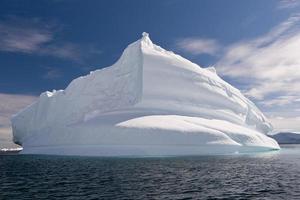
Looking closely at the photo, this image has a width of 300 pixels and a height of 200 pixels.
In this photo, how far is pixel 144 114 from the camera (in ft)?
215

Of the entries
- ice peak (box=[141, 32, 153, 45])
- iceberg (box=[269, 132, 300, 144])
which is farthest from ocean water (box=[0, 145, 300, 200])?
iceberg (box=[269, 132, 300, 144])

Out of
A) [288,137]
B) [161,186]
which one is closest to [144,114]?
[161,186]

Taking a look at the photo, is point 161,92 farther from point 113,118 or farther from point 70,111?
point 70,111

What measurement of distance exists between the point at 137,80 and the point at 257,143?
1061 inches

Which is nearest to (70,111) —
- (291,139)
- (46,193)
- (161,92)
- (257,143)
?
(161,92)

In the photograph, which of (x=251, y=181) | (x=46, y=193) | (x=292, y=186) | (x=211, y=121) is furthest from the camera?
(x=211, y=121)

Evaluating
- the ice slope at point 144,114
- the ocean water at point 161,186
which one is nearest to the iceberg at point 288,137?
the ice slope at point 144,114

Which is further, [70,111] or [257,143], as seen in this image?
[70,111]

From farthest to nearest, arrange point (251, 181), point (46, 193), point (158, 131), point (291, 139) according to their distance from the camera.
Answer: point (291, 139) < point (158, 131) < point (251, 181) < point (46, 193)

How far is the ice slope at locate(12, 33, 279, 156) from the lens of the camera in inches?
2282

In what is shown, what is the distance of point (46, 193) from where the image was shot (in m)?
22.4

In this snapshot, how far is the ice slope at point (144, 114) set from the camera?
190 ft

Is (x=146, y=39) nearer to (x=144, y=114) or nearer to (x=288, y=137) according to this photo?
(x=144, y=114)

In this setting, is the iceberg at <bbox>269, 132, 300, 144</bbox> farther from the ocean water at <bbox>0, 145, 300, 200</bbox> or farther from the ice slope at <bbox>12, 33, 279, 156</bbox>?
the ocean water at <bbox>0, 145, 300, 200</bbox>
